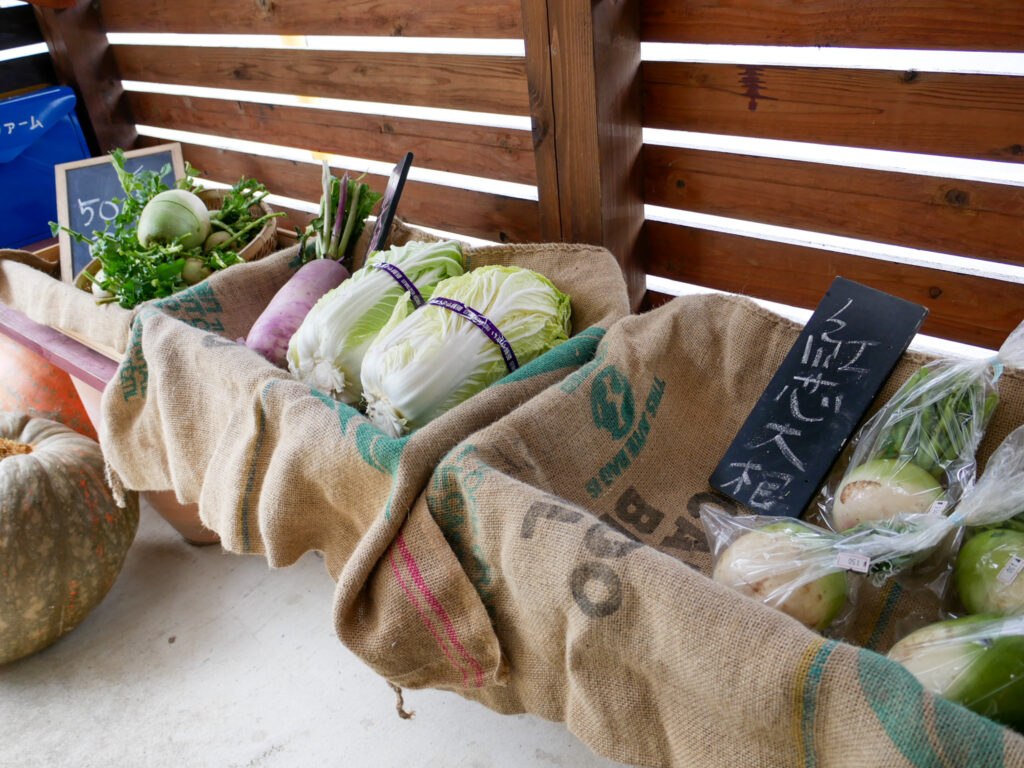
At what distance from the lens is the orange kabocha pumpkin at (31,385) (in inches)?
115

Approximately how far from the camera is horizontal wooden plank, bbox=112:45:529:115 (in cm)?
229

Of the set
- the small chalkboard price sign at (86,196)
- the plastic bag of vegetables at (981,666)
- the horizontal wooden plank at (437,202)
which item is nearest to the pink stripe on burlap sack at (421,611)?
the plastic bag of vegetables at (981,666)

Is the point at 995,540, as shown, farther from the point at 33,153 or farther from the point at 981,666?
the point at 33,153

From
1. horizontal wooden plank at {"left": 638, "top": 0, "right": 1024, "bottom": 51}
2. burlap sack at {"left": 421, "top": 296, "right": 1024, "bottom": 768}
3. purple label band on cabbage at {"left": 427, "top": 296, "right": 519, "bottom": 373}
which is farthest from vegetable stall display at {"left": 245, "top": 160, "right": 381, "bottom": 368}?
horizontal wooden plank at {"left": 638, "top": 0, "right": 1024, "bottom": 51}

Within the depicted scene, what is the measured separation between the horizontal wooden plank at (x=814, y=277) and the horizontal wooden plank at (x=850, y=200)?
73 mm

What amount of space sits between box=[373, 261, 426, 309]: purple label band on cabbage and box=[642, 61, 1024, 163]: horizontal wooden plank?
851mm

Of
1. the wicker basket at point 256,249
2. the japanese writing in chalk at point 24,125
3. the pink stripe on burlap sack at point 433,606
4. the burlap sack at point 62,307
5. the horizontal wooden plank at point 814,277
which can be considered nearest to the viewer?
the pink stripe on burlap sack at point 433,606

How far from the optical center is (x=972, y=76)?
5.03ft

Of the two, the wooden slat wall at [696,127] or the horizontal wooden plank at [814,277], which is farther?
the horizontal wooden plank at [814,277]

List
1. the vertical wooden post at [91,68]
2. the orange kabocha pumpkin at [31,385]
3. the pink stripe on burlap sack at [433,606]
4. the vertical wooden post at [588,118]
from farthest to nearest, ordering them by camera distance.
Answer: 1. the vertical wooden post at [91,68]
2. the orange kabocha pumpkin at [31,385]
3. the vertical wooden post at [588,118]
4. the pink stripe on burlap sack at [433,606]

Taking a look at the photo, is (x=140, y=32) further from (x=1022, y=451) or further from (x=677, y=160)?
(x=1022, y=451)

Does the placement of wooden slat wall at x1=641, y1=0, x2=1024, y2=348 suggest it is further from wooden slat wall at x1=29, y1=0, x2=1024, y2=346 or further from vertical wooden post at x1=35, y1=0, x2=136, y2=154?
vertical wooden post at x1=35, y1=0, x2=136, y2=154

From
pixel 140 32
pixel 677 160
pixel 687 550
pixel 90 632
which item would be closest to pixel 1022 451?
pixel 687 550

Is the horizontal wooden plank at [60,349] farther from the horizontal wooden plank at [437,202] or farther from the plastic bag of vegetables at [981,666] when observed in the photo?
the plastic bag of vegetables at [981,666]
